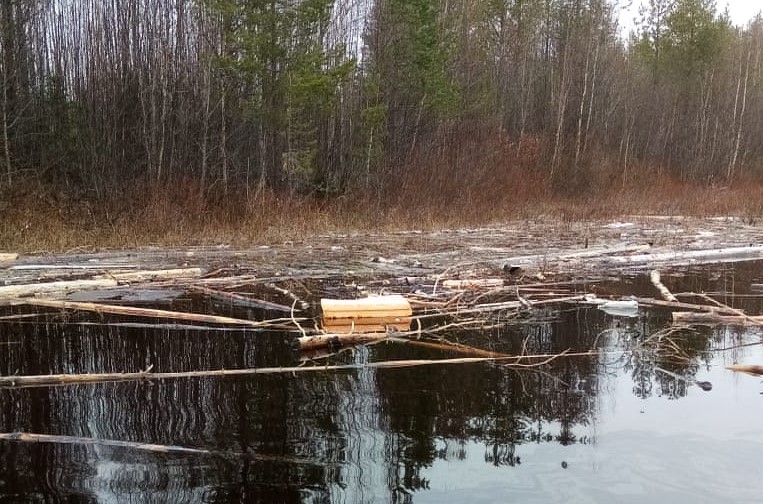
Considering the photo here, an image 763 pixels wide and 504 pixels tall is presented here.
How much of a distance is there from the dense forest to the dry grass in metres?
0.26

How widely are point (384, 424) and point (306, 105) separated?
56.6 feet

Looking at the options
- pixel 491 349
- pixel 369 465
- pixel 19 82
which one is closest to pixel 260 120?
pixel 19 82

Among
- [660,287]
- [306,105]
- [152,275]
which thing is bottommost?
[660,287]

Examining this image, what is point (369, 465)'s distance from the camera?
395 centimetres

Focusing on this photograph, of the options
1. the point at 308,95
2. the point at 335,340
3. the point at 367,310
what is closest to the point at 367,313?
the point at 367,310

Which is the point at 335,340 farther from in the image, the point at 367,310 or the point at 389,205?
the point at 389,205

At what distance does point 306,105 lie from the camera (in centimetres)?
2056

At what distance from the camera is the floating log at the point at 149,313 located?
6.89 meters

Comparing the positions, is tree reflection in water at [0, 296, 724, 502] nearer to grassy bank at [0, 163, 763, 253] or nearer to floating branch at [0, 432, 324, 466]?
floating branch at [0, 432, 324, 466]

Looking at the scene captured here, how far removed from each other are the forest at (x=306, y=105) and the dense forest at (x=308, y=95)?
64 mm

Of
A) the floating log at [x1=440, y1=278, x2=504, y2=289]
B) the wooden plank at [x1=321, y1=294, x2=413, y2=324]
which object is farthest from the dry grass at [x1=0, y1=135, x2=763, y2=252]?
the wooden plank at [x1=321, y1=294, x2=413, y2=324]

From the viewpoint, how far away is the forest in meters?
17.5

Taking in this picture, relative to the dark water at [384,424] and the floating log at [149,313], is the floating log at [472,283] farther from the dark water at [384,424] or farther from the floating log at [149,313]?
the floating log at [149,313]

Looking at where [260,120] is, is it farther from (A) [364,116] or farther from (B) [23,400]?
(B) [23,400]
